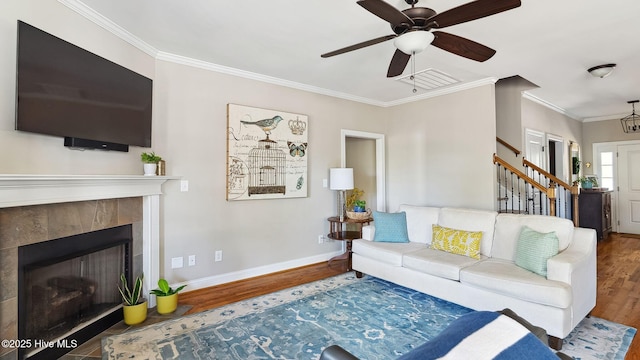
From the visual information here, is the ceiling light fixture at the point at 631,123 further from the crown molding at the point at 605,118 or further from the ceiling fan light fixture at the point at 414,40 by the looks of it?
the ceiling fan light fixture at the point at 414,40

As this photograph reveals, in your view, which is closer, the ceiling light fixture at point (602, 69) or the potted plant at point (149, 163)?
the potted plant at point (149, 163)

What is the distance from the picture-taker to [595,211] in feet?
18.9

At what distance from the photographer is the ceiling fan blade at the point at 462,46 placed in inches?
81.3

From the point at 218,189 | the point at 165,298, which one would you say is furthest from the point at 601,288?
the point at 165,298

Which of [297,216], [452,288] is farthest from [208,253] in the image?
[452,288]

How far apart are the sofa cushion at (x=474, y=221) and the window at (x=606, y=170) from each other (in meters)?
5.52

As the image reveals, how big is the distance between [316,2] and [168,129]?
6.53 ft

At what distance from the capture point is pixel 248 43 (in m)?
2.89

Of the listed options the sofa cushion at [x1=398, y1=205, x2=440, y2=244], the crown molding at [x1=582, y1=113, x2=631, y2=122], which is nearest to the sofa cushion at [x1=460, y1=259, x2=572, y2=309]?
the sofa cushion at [x1=398, y1=205, x2=440, y2=244]

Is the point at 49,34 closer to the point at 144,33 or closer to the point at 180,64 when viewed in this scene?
the point at 144,33

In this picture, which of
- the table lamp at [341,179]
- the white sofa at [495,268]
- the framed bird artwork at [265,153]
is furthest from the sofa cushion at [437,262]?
the framed bird artwork at [265,153]

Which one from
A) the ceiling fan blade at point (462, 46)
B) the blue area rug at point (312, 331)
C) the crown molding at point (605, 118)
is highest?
the crown molding at point (605, 118)

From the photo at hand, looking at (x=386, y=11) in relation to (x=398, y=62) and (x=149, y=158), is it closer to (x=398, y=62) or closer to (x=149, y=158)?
(x=398, y=62)

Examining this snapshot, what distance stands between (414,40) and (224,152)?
2422 millimetres
